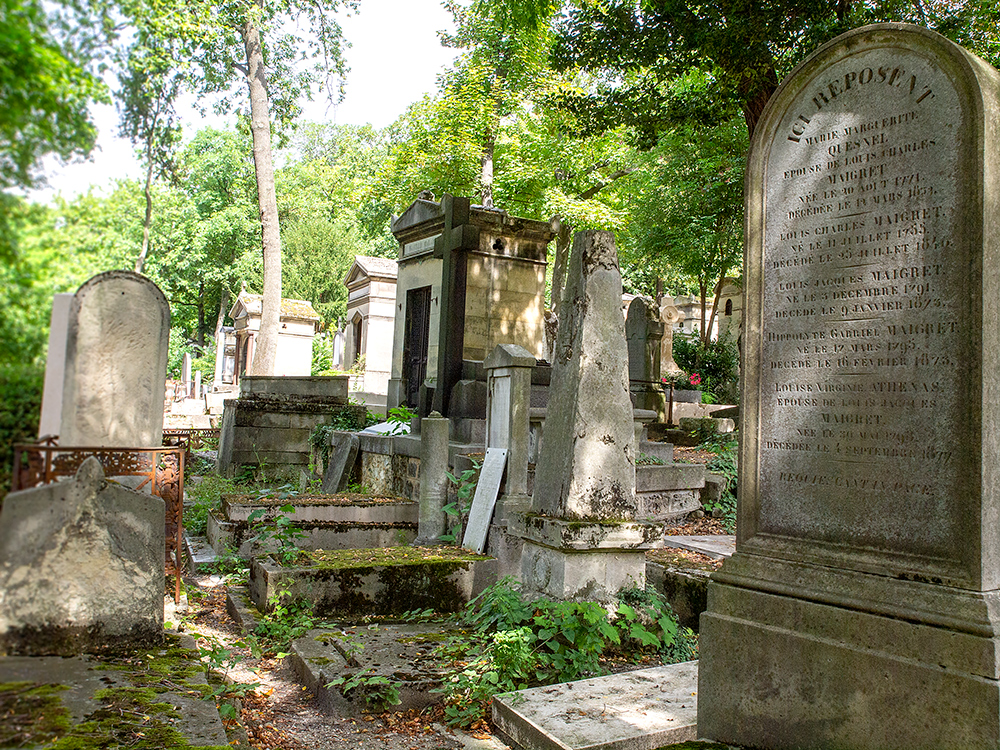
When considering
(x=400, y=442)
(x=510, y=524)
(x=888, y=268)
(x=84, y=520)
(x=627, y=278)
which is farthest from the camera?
(x=627, y=278)

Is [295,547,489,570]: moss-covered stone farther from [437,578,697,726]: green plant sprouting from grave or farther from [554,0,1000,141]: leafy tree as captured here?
[554,0,1000,141]: leafy tree

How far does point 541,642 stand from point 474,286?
6051 millimetres

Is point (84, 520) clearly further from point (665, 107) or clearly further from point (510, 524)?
point (665, 107)

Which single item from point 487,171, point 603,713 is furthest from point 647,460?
point 487,171

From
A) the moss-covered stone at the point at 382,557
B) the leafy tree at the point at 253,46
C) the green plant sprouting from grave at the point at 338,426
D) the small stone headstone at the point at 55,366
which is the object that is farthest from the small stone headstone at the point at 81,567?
the green plant sprouting from grave at the point at 338,426

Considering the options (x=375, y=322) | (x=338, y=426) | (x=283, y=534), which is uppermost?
(x=375, y=322)

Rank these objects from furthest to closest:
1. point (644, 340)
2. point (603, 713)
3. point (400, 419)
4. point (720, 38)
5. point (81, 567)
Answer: point (644, 340) → point (400, 419) → point (720, 38) → point (603, 713) → point (81, 567)

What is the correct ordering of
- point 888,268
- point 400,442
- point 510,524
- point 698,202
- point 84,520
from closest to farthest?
point 84,520, point 888,268, point 510,524, point 400,442, point 698,202

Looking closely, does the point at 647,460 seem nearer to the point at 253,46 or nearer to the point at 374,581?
the point at 374,581

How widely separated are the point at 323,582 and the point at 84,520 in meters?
3.67

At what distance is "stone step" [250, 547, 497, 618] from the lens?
16.8ft

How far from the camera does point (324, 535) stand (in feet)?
21.9

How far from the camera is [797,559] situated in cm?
304

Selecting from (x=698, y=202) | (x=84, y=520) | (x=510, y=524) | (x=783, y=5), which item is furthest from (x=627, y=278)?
(x=84, y=520)
